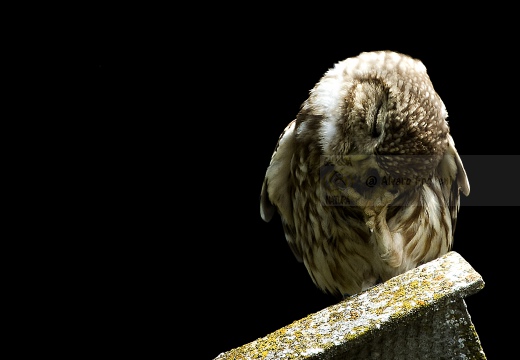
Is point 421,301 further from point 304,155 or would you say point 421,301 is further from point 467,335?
point 304,155

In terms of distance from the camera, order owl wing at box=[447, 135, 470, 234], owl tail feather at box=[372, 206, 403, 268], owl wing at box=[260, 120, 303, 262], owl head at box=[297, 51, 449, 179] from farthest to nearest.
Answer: owl wing at box=[260, 120, 303, 262]
owl wing at box=[447, 135, 470, 234]
owl tail feather at box=[372, 206, 403, 268]
owl head at box=[297, 51, 449, 179]

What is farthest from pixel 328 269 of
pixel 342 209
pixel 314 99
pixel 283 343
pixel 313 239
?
pixel 283 343

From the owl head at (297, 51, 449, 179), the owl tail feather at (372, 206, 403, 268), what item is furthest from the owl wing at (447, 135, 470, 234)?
the owl tail feather at (372, 206, 403, 268)

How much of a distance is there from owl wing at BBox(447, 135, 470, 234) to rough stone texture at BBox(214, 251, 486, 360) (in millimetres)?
1274

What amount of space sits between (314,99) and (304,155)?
268 mm

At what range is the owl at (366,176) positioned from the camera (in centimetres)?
272

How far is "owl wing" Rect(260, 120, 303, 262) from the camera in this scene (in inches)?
129

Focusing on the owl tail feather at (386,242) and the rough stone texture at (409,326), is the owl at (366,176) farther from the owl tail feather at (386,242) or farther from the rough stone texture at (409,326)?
the rough stone texture at (409,326)

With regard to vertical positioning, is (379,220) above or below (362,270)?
above

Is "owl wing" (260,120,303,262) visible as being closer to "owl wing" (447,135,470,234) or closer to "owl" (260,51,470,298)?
"owl" (260,51,470,298)

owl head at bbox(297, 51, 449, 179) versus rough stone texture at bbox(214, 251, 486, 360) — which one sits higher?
owl head at bbox(297, 51, 449, 179)

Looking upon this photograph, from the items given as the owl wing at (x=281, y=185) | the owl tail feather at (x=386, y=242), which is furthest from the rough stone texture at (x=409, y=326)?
the owl wing at (x=281, y=185)

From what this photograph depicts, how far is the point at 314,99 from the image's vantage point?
300 centimetres

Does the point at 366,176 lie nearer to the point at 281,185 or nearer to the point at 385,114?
the point at 385,114
